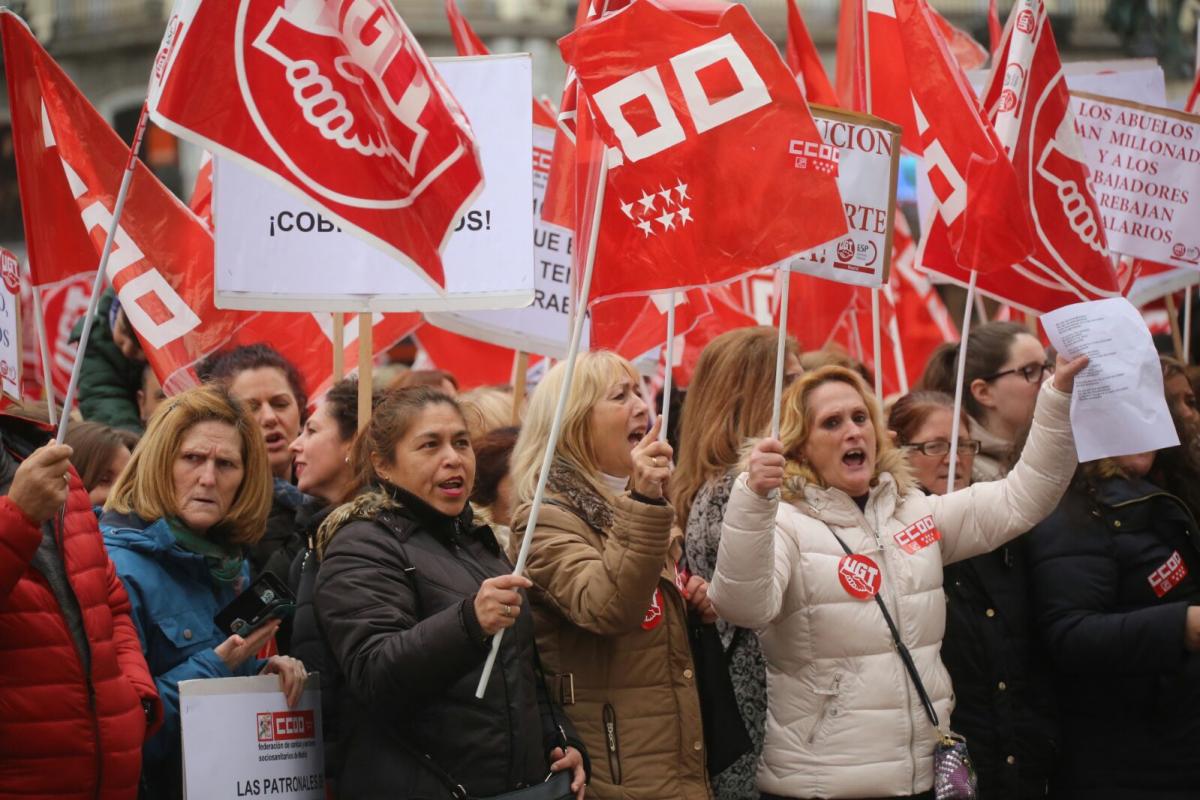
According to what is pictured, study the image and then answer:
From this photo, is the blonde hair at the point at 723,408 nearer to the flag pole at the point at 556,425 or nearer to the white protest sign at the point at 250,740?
the flag pole at the point at 556,425

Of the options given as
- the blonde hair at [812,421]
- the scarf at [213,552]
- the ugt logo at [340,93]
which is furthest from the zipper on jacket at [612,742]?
the ugt logo at [340,93]

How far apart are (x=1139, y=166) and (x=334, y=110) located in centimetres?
385

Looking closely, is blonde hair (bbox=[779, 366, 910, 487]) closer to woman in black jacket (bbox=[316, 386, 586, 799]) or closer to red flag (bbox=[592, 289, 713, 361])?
woman in black jacket (bbox=[316, 386, 586, 799])

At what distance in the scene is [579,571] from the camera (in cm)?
479

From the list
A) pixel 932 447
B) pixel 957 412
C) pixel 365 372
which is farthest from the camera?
pixel 932 447

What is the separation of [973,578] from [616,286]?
1.53 metres

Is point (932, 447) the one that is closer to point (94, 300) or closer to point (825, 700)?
point (825, 700)

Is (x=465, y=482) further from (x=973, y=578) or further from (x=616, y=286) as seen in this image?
(x=973, y=578)

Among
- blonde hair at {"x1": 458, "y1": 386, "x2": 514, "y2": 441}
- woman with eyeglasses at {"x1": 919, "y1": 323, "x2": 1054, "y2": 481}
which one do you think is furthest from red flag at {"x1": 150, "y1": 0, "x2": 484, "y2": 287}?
woman with eyeglasses at {"x1": 919, "y1": 323, "x2": 1054, "y2": 481}

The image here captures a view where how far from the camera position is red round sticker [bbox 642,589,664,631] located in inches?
192

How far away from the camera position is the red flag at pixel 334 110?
461 cm

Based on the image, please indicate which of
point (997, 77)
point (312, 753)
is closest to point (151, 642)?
point (312, 753)

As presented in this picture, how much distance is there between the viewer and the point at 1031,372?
6.68m

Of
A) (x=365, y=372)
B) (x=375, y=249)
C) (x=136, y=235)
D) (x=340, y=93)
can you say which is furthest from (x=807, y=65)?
(x=340, y=93)
